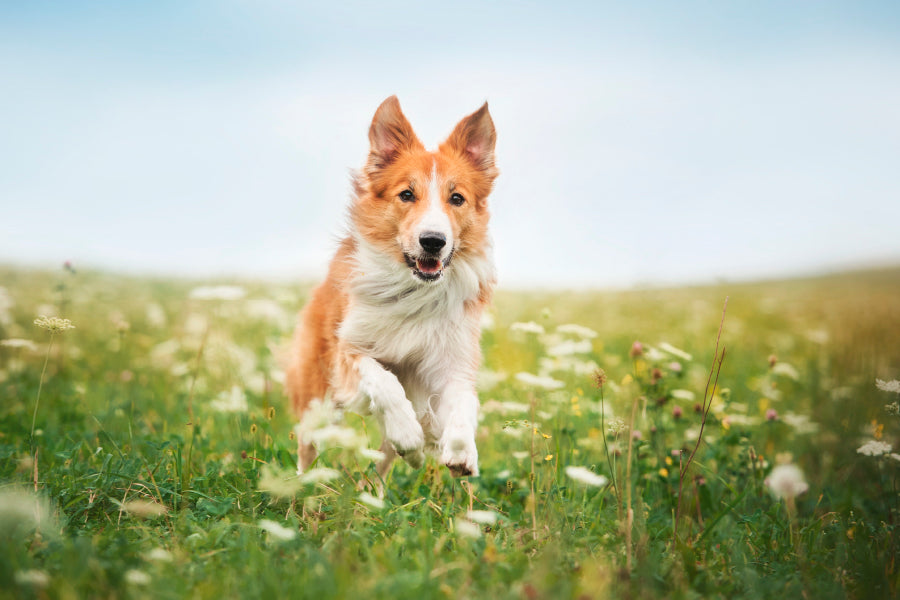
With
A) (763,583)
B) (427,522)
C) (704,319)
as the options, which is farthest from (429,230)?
(704,319)

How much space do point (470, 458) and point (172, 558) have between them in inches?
53.7

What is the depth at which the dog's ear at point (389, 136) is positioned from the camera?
13.4ft

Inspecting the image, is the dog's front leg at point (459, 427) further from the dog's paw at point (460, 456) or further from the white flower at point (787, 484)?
the white flower at point (787, 484)

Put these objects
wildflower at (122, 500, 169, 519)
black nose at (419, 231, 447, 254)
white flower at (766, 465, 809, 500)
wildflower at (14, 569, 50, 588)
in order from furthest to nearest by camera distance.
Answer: black nose at (419, 231, 447, 254) < white flower at (766, 465, 809, 500) < wildflower at (122, 500, 169, 519) < wildflower at (14, 569, 50, 588)

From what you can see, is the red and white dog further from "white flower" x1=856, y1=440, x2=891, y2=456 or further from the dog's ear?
"white flower" x1=856, y1=440, x2=891, y2=456

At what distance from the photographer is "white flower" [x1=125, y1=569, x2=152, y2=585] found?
192 centimetres

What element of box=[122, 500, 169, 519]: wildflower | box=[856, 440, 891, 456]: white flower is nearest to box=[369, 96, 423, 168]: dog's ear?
box=[122, 500, 169, 519]: wildflower

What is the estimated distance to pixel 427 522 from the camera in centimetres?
265

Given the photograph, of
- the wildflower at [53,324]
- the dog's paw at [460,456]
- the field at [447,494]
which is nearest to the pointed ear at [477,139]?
the field at [447,494]

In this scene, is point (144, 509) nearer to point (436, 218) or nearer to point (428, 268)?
point (428, 268)

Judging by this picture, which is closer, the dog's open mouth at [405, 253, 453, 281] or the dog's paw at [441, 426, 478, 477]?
the dog's paw at [441, 426, 478, 477]

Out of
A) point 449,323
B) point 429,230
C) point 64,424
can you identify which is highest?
point 429,230

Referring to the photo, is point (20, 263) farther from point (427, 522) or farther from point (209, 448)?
point (427, 522)

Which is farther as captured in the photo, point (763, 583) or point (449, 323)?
point (449, 323)
